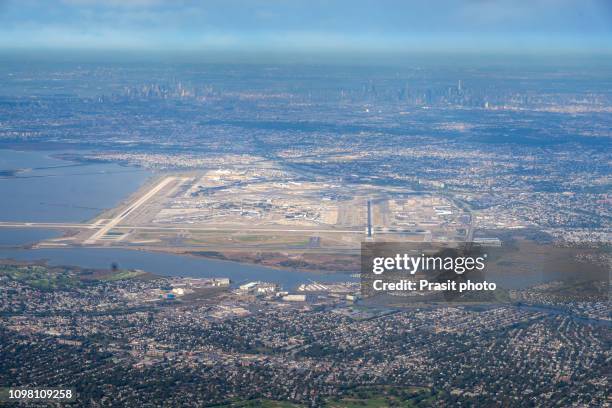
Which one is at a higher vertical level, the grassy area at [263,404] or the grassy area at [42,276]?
the grassy area at [42,276]

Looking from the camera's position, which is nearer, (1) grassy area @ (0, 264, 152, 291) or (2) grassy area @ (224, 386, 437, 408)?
(2) grassy area @ (224, 386, 437, 408)

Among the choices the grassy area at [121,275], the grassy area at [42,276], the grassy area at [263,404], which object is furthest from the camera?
the grassy area at [121,275]

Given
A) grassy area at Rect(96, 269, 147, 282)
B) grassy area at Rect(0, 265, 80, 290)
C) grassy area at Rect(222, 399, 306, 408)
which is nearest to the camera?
grassy area at Rect(222, 399, 306, 408)

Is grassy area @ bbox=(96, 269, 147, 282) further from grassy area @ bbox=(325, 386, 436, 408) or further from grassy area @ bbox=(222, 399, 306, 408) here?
grassy area @ bbox=(325, 386, 436, 408)

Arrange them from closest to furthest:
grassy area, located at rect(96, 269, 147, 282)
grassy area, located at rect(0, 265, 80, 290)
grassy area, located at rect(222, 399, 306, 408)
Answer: grassy area, located at rect(222, 399, 306, 408) → grassy area, located at rect(0, 265, 80, 290) → grassy area, located at rect(96, 269, 147, 282)

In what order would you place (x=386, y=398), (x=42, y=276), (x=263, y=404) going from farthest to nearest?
1. (x=42, y=276)
2. (x=386, y=398)
3. (x=263, y=404)

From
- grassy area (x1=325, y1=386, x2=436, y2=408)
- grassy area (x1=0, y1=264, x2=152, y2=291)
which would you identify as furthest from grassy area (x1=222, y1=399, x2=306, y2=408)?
grassy area (x1=0, y1=264, x2=152, y2=291)

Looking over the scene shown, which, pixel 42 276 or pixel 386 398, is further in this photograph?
pixel 42 276

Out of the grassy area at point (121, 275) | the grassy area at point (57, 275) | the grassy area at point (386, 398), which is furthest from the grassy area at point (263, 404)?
the grassy area at point (121, 275)

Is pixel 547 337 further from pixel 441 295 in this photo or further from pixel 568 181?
pixel 568 181

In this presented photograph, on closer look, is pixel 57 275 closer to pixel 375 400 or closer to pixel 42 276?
pixel 42 276

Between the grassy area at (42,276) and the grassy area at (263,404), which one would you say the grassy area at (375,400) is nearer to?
the grassy area at (263,404)

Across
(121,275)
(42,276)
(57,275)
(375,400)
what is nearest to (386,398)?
(375,400)
